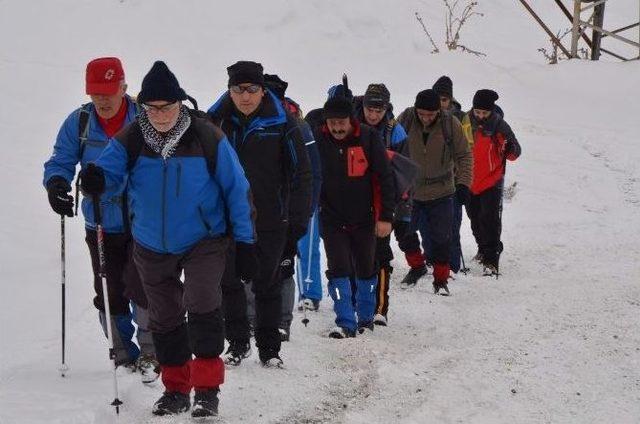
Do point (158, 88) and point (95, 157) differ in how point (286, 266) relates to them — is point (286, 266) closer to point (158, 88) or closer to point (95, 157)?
point (95, 157)

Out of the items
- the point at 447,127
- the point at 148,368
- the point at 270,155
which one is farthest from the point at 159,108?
the point at 447,127

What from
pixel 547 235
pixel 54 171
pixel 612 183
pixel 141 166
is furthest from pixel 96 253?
pixel 612 183

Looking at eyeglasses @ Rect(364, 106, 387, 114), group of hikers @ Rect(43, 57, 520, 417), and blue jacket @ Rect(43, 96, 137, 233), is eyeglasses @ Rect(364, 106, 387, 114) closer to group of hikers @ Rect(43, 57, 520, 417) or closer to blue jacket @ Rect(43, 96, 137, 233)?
group of hikers @ Rect(43, 57, 520, 417)

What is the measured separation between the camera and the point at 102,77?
483cm

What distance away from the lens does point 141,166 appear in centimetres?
418

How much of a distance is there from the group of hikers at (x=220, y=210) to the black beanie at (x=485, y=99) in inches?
46.4

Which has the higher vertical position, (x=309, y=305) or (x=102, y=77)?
(x=102, y=77)

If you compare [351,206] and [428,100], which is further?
[428,100]

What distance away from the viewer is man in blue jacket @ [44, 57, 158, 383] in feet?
15.8

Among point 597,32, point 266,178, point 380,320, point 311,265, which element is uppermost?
point 597,32

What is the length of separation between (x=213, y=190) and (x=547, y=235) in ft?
25.0

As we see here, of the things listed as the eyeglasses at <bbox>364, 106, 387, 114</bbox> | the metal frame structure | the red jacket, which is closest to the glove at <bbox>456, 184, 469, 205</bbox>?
the red jacket

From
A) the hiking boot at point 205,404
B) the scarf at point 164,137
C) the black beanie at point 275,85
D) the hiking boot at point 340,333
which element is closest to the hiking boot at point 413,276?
the hiking boot at point 340,333

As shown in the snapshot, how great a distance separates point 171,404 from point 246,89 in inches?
77.2
